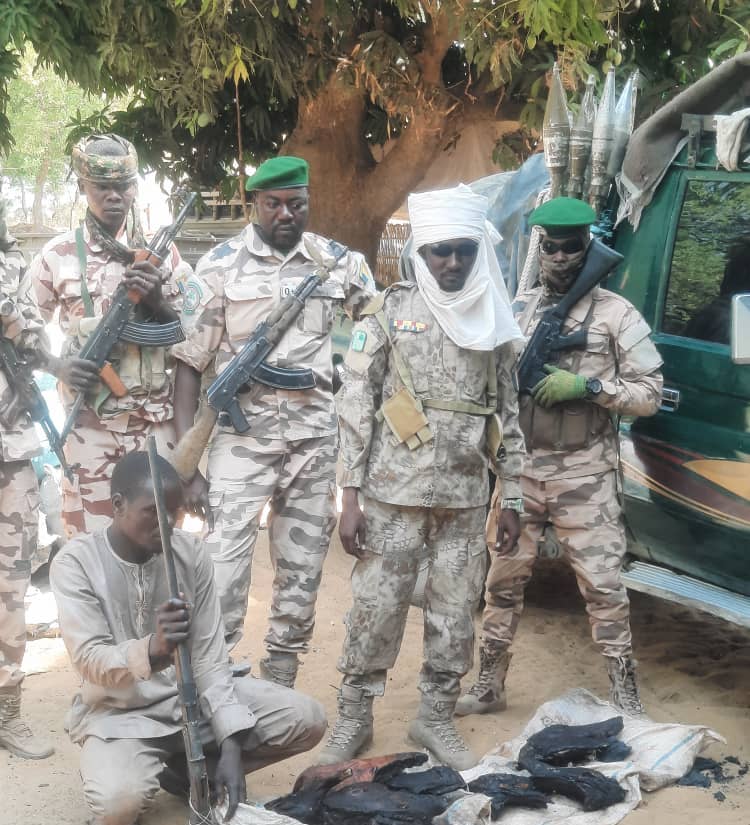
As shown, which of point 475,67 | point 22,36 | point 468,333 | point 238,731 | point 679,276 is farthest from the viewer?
point 475,67

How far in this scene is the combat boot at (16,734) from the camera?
13.4ft

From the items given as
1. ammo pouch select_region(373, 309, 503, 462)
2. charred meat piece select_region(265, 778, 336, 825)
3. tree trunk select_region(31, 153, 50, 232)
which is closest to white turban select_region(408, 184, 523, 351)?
ammo pouch select_region(373, 309, 503, 462)

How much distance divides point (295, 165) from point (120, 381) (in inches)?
41.5

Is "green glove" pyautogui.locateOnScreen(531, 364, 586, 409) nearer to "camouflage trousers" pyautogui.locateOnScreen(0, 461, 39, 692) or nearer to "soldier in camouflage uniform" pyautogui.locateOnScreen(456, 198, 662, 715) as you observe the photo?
"soldier in camouflage uniform" pyautogui.locateOnScreen(456, 198, 662, 715)

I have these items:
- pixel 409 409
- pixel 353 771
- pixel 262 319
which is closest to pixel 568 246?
pixel 409 409

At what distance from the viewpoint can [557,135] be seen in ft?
15.4

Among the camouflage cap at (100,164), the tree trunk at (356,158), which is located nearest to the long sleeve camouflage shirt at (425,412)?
the camouflage cap at (100,164)

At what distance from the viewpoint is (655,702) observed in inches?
181

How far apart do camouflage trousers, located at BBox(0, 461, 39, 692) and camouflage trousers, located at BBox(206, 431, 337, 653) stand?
0.67 m

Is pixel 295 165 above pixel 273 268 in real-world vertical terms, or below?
above

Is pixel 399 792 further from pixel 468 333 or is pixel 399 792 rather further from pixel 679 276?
pixel 679 276

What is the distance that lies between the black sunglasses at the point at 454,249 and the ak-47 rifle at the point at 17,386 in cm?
152

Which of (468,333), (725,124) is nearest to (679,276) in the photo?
(725,124)

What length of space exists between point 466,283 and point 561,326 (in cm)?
53
